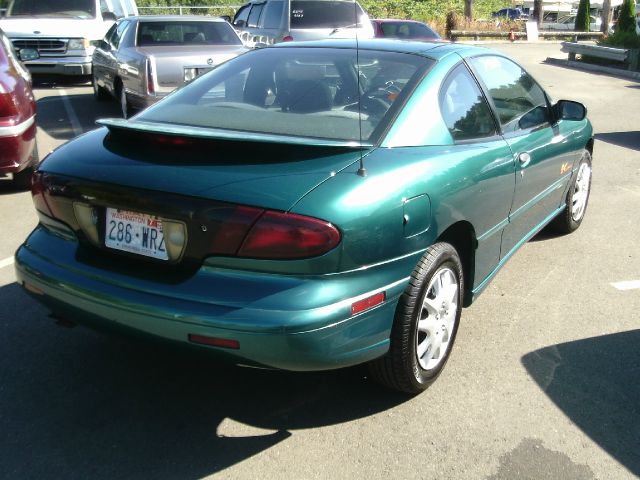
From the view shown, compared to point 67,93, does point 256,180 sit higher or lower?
higher

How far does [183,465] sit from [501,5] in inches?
2113

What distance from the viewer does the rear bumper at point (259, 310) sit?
8.18 feet

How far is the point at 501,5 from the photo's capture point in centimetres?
5125

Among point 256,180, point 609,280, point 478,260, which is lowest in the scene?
point 609,280

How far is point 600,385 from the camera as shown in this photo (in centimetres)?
338

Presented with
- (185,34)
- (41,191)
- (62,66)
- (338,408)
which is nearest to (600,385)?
(338,408)

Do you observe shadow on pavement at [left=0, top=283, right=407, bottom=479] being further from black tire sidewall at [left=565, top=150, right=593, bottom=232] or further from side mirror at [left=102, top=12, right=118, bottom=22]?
side mirror at [left=102, top=12, right=118, bottom=22]

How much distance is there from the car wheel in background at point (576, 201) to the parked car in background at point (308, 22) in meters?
6.97

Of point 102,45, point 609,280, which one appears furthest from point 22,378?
point 102,45

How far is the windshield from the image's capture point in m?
13.8

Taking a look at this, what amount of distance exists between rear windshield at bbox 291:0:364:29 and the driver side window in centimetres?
801

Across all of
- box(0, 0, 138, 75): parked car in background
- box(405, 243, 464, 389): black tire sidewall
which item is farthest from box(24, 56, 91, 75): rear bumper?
box(405, 243, 464, 389): black tire sidewall

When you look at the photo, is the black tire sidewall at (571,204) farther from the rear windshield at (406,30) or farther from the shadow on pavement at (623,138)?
the rear windshield at (406,30)

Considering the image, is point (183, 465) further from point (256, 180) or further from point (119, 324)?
point (256, 180)
